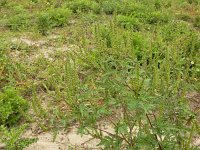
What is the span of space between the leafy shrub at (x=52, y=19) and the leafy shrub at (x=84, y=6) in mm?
381

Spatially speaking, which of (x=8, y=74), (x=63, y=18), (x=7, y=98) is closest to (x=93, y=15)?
(x=63, y=18)

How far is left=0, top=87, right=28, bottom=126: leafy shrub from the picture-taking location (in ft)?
15.5

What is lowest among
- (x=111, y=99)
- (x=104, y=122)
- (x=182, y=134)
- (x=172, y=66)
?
(x=104, y=122)

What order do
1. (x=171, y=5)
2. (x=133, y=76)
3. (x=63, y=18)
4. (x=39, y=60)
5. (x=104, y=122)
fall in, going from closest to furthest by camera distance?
(x=133, y=76)
(x=104, y=122)
(x=39, y=60)
(x=63, y=18)
(x=171, y=5)

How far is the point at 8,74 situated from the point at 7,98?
905 mm

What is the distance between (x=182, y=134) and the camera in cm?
321

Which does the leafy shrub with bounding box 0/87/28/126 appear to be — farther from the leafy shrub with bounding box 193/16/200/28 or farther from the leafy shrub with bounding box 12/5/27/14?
the leafy shrub with bounding box 193/16/200/28

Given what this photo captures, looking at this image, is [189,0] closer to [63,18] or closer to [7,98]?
[63,18]

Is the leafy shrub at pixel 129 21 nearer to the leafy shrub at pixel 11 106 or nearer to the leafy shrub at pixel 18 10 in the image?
the leafy shrub at pixel 18 10

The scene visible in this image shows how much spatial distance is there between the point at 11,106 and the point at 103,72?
196cm

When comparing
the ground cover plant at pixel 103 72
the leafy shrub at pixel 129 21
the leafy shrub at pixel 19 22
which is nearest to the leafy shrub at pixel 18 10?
the ground cover plant at pixel 103 72

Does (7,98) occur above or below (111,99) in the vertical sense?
below

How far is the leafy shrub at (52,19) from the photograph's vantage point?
7.43 meters

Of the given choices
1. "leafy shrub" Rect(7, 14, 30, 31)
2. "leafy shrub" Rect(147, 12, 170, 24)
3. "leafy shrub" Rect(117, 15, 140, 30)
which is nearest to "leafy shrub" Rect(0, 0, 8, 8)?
"leafy shrub" Rect(7, 14, 30, 31)
